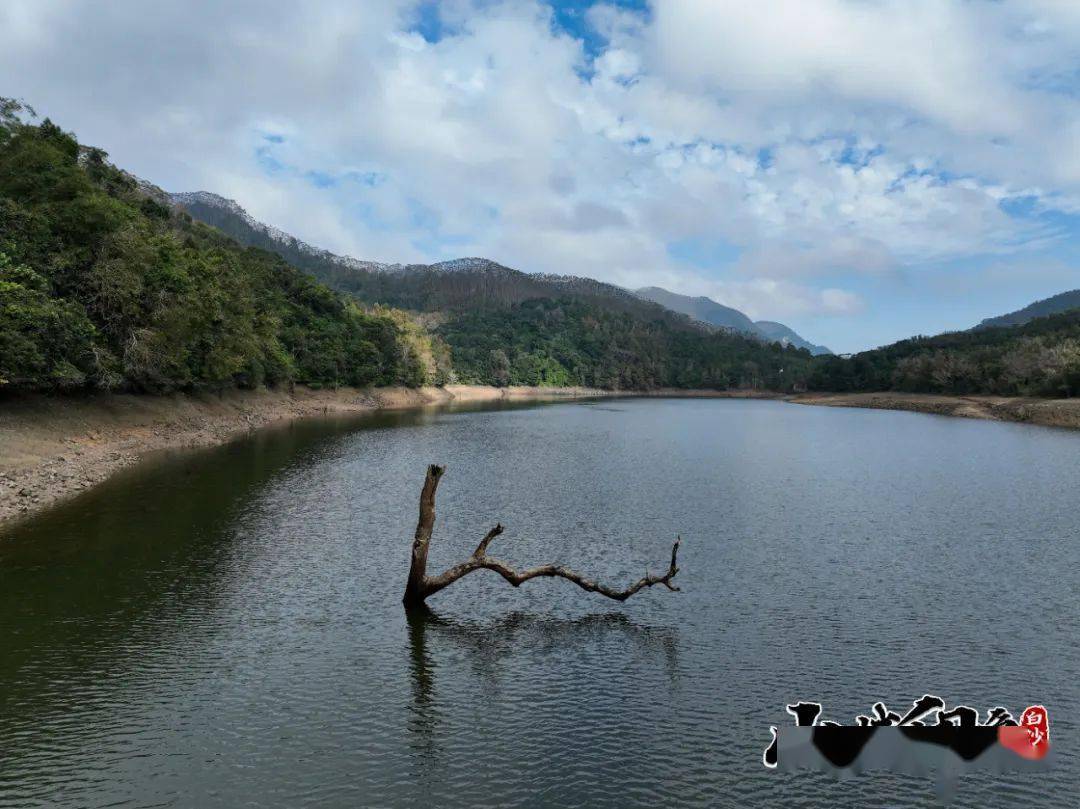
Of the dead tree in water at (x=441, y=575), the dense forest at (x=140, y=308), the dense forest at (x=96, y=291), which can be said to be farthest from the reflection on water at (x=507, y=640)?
the dense forest at (x=96, y=291)

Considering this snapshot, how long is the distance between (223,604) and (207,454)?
104 ft

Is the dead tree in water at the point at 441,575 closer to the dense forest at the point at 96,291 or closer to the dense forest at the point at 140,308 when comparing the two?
the dense forest at the point at 140,308

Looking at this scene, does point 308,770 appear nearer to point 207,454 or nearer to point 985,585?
point 985,585

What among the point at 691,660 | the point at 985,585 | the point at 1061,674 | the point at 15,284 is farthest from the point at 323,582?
the point at 15,284

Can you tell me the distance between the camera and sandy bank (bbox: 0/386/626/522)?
3130 cm

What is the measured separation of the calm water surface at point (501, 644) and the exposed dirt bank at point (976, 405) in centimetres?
6657

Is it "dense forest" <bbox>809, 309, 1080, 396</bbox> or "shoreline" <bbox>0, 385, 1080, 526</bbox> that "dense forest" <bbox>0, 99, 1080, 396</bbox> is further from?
"shoreline" <bbox>0, 385, 1080, 526</bbox>

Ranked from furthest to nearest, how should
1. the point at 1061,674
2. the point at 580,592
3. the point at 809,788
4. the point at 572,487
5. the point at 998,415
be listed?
the point at 998,415, the point at 572,487, the point at 580,592, the point at 1061,674, the point at 809,788

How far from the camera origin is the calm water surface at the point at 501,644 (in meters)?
11.3

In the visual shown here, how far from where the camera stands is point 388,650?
1617 cm

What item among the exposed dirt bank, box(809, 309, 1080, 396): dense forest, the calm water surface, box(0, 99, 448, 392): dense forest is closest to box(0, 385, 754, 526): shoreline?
box(0, 99, 448, 392): dense forest

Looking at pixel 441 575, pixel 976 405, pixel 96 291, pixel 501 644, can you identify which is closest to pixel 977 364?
pixel 976 405

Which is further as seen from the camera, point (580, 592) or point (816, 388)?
point (816, 388)

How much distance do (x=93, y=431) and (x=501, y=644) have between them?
39277mm
